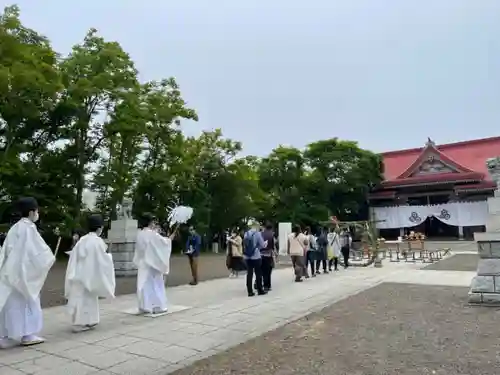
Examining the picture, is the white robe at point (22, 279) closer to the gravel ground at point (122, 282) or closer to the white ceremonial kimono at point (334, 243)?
the gravel ground at point (122, 282)

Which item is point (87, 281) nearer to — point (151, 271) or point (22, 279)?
point (22, 279)

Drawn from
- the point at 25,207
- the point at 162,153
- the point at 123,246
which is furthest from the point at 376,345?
the point at 162,153

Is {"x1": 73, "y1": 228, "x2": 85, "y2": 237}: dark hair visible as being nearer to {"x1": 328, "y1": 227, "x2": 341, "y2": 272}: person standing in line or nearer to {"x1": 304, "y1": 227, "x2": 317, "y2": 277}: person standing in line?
{"x1": 304, "y1": 227, "x2": 317, "y2": 277}: person standing in line

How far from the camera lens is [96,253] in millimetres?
6695

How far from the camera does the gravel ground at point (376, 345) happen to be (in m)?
4.50

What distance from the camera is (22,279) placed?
18.5 feet

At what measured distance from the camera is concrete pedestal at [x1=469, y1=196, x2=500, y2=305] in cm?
771

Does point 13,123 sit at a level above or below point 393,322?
above

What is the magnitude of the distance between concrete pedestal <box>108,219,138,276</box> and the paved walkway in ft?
11.4

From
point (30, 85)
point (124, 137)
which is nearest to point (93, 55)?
point (124, 137)

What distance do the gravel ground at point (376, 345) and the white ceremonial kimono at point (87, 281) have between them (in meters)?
2.42

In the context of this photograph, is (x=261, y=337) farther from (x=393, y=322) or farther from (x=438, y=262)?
(x=438, y=262)

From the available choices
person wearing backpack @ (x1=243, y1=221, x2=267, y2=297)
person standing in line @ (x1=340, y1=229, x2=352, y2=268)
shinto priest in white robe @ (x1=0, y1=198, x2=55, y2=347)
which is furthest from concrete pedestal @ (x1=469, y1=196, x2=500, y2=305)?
person standing in line @ (x1=340, y1=229, x2=352, y2=268)

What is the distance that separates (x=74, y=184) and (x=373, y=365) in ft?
61.7
